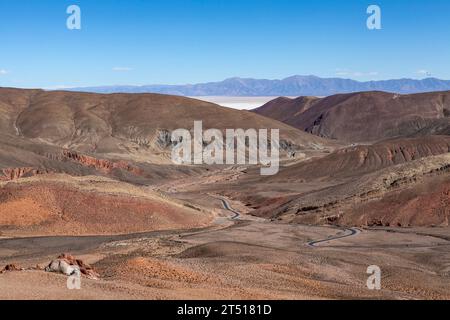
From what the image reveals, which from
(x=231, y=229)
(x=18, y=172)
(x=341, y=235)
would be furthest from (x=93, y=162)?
(x=341, y=235)

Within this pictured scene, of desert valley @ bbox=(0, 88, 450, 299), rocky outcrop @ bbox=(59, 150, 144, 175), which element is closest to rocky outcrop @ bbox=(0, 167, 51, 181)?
desert valley @ bbox=(0, 88, 450, 299)

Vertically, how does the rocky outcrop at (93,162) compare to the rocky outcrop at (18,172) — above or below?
below

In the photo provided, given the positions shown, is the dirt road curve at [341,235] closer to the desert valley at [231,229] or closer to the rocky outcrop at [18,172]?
the desert valley at [231,229]

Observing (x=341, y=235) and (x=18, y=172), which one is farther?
(x=18, y=172)

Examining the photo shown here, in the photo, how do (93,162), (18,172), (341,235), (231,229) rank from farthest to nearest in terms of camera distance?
1. (93,162)
2. (18,172)
3. (231,229)
4. (341,235)

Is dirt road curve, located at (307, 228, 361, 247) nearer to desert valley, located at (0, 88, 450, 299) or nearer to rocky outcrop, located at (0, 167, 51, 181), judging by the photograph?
desert valley, located at (0, 88, 450, 299)

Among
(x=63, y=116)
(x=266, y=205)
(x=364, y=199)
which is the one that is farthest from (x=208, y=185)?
(x=63, y=116)

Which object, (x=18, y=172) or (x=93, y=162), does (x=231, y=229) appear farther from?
(x=93, y=162)

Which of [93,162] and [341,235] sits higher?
[341,235]

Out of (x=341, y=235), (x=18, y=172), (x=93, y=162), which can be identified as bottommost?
(x=93, y=162)

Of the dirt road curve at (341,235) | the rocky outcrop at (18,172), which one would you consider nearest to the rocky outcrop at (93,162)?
the rocky outcrop at (18,172)
